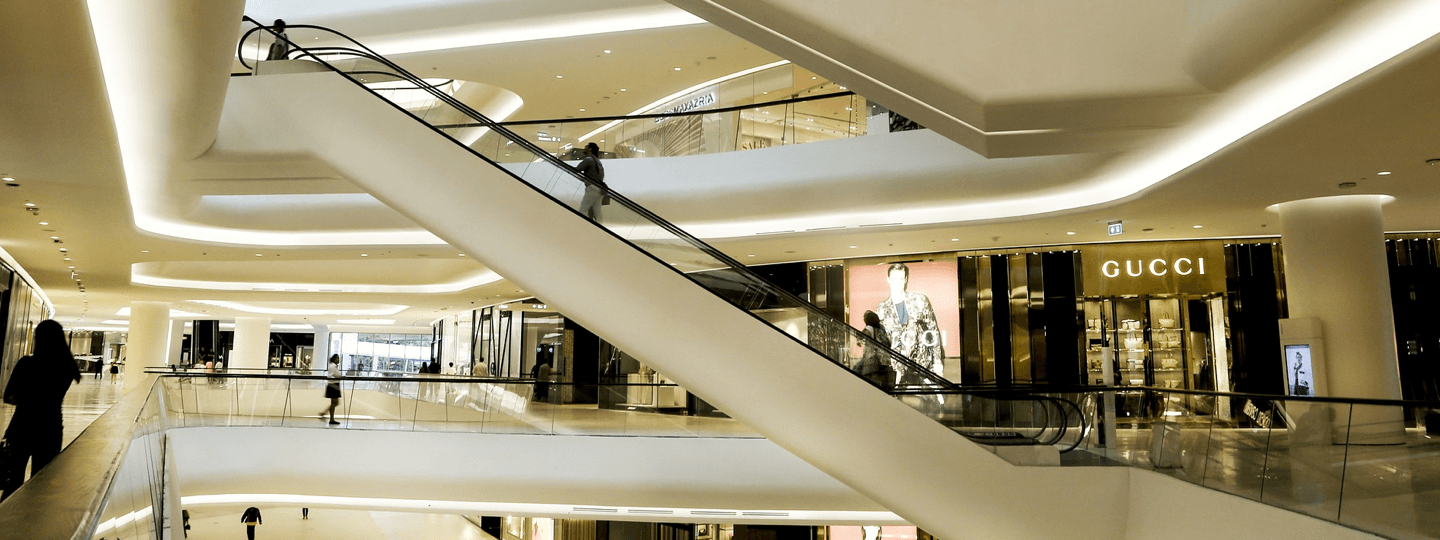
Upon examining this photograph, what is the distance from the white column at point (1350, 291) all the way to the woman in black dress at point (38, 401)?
12.8 meters

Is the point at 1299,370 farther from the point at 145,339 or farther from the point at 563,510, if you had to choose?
the point at 145,339

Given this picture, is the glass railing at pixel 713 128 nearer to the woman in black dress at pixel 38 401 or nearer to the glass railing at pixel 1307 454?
the glass railing at pixel 1307 454

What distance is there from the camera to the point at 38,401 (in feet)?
20.7

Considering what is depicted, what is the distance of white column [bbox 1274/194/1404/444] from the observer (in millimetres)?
10719

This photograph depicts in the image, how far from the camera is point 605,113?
1759 cm

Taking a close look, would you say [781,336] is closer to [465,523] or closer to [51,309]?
[465,523]

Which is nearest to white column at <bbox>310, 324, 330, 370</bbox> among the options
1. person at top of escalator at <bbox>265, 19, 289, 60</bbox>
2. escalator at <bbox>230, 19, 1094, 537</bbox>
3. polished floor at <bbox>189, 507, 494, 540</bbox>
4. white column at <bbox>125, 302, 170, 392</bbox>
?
white column at <bbox>125, 302, 170, 392</bbox>

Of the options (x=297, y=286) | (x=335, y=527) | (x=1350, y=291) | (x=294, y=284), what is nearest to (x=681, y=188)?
(x=1350, y=291)

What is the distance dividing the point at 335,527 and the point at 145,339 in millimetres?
9950

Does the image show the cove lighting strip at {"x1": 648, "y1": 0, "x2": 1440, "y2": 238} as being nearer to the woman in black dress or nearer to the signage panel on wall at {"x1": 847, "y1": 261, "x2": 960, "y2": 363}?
the signage panel on wall at {"x1": 847, "y1": 261, "x2": 960, "y2": 363}

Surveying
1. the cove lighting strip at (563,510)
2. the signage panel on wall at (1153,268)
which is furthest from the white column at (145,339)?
the signage panel on wall at (1153,268)

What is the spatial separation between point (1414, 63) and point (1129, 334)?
10.0 meters

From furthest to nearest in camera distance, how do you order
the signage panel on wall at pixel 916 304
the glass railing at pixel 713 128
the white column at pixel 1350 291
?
the signage panel on wall at pixel 916 304 < the glass railing at pixel 713 128 < the white column at pixel 1350 291

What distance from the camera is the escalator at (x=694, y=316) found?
8469mm
